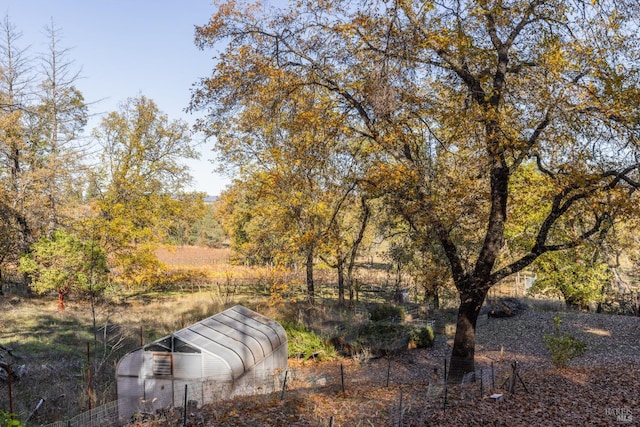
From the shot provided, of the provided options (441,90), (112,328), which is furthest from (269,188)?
(441,90)

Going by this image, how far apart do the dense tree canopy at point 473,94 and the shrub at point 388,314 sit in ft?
26.5

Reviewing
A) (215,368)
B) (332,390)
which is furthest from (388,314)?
(215,368)

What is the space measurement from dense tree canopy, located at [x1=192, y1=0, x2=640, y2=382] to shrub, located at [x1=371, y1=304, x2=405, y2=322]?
26.5ft

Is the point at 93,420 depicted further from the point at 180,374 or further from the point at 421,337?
→ the point at 421,337

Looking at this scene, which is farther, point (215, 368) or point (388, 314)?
point (388, 314)

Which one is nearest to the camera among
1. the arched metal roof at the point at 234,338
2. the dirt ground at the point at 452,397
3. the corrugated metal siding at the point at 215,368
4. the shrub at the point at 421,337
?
the dirt ground at the point at 452,397

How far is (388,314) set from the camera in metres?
19.1

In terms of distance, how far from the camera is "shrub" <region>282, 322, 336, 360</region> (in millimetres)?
15937

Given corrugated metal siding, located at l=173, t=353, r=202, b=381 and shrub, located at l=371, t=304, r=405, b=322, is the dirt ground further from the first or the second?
shrub, located at l=371, t=304, r=405, b=322

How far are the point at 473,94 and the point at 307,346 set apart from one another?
34.0ft

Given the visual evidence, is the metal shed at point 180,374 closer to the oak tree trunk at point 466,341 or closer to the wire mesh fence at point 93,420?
the wire mesh fence at point 93,420

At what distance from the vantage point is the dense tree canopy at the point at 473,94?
8.91 meters

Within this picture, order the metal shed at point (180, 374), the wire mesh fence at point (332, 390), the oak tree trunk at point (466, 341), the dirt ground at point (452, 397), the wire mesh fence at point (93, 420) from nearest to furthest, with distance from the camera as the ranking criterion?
the dirt ground at point (452, 397) < the wire mesh fence at point (93, 420) < the wire mesh fence at point (332, 390) < the metal shed at point (180, 374) < the oak tree trunk at point (466, 341)

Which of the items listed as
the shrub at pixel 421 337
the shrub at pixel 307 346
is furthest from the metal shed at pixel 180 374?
the shrub at pixel 421 337
